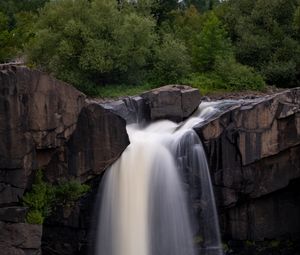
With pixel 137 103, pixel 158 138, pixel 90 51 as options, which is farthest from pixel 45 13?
pixel 158 138

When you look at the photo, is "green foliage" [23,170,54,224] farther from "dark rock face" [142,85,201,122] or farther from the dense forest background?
the dense forest background

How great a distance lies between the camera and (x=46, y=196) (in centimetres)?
1541

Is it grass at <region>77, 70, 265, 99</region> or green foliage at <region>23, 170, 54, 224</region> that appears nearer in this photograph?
green foliage at <region>23, 170, 54, 224</region>

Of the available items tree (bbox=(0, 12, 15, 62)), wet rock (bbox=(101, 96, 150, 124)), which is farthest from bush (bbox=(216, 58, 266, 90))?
tree (bbox=(0, 12, 15, 62))

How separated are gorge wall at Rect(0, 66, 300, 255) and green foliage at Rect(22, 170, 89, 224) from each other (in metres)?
0.22

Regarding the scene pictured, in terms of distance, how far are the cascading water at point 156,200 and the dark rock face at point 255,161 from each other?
56cm

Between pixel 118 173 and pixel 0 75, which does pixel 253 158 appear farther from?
pixel 0 75

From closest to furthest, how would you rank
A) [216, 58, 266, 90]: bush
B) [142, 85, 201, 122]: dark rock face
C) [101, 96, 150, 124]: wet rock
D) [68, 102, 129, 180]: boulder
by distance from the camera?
[68, 102, 129, 180]: boulder
[142, 85, 201, 122]: dark rock face
[101, 96, 150, 124]: wet rock
[216, 58, 266, 90]: bush

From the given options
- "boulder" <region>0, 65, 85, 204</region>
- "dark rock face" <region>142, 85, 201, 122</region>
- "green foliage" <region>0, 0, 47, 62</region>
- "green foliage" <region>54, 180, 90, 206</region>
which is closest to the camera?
"boulder" <region>0, 65, 85, 204</region>

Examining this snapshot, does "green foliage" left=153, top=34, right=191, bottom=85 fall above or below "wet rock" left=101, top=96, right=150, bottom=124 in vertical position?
above

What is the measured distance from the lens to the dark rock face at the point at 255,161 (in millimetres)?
17000

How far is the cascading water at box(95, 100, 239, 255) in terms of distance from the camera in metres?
16.5

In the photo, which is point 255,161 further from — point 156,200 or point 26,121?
point 26,121

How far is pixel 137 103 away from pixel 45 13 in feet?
36.9
